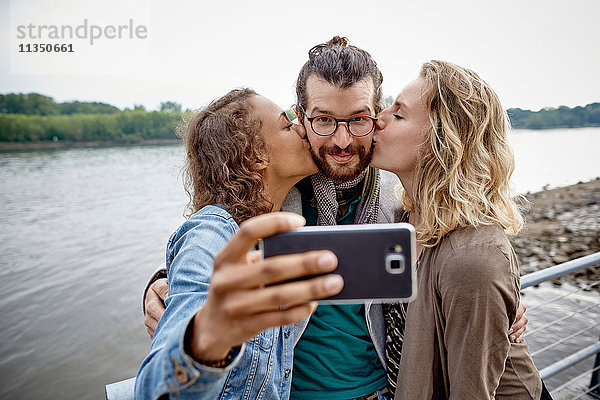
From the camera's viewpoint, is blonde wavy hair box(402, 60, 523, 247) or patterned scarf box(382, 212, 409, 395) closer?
blonde wavy hair box(402, 60, 523, 247)

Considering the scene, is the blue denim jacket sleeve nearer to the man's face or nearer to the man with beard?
the man with beard

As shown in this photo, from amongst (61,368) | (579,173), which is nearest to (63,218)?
(61,368)

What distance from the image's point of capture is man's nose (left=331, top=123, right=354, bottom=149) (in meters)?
2.08

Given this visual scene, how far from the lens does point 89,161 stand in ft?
116

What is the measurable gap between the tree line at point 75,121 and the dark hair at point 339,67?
109ft

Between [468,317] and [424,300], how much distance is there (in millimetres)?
208

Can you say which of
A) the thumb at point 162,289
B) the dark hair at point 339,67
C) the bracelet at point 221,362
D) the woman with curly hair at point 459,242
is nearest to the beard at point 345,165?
the woman with curly hair at point 459,242

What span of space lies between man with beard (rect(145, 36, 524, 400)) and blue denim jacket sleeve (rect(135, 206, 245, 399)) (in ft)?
1.96

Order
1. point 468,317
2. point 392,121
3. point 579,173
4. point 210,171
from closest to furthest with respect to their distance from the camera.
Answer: point 468,317
point 210,171
point 392,121
point 579,173

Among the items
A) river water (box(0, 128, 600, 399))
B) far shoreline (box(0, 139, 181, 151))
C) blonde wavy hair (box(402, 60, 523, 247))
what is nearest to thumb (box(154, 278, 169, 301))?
river water (box(0, 128, 600, 399))

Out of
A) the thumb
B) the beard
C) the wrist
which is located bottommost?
the thumb

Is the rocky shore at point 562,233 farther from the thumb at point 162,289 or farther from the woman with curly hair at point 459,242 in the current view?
the thumb at point 162,289

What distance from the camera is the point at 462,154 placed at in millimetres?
1632

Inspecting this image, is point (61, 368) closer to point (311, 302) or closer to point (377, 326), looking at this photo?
point (377, 326)
